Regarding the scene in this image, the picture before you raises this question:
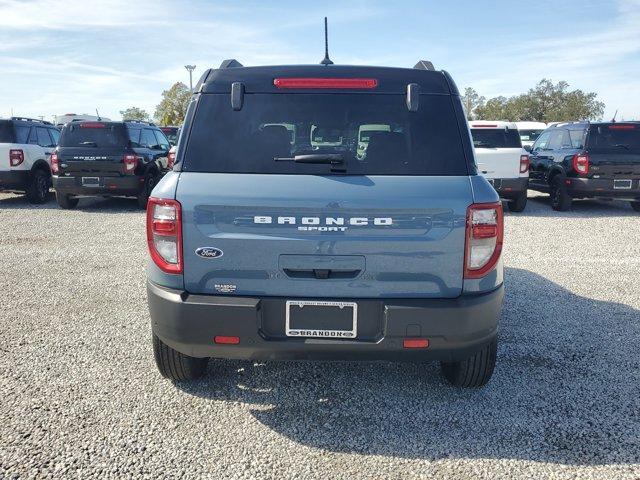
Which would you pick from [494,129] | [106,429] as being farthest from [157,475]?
[494,129]

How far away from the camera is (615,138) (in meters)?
10.7

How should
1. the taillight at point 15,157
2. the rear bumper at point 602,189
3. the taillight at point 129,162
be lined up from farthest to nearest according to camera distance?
the taillight at point 15,157
the taillight at point 129,162
the rear bumper at point 602,189

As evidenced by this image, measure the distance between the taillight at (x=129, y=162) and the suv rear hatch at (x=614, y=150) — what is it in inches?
362

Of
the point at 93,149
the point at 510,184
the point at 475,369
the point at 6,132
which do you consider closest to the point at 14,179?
the point at 6,132

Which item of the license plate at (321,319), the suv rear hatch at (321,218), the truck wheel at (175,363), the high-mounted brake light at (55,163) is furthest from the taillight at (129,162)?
the license plate at (321,319)

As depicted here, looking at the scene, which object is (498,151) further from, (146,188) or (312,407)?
(312,407)

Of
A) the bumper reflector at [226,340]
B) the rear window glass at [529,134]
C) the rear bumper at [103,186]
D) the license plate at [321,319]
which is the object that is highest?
the rear window glass at [529,134]

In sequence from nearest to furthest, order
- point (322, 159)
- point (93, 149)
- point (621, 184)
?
point (322, 159)
point (621, 184)
point (93, 149)

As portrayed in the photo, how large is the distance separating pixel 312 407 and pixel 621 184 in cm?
973

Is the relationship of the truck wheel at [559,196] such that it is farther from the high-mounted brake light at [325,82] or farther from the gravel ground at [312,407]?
the high-mounted brake light at [325,82]

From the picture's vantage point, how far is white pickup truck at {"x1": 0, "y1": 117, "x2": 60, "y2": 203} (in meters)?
11.5

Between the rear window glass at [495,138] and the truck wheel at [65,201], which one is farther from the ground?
the rear window glass at [495,138]

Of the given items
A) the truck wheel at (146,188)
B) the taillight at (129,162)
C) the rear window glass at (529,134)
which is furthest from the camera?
the rear window glass at (529,134)

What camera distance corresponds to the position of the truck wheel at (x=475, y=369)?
3.32 meters
